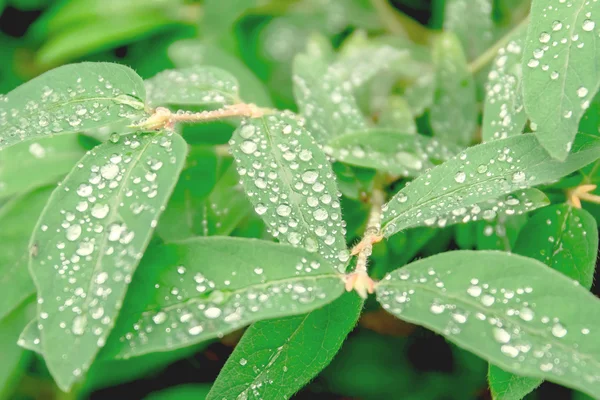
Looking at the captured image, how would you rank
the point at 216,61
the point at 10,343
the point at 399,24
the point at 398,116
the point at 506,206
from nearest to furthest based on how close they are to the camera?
the point at 506,206
the point at 10,343
the point at 398,116
the point at 216,61
the point at 399,24

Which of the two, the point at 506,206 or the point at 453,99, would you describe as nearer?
the point at 506,206

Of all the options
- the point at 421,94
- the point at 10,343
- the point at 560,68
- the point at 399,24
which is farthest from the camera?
the point at 399,24

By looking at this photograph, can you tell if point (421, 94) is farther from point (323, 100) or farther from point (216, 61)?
point (216, 61)

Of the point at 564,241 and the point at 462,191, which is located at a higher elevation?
the point at 462,191

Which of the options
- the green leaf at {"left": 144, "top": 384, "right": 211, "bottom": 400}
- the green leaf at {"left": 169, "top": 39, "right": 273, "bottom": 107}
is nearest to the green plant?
the green leaf at {"left": 169, "top": 39, "right": 273, "bottom": 107}

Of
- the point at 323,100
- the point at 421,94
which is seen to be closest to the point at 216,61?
the point at 323,100

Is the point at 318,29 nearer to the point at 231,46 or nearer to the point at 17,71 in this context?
the point at 231,46

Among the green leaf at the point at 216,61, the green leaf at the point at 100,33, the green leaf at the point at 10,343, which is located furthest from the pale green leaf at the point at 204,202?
the green leaf at the point at 100,33

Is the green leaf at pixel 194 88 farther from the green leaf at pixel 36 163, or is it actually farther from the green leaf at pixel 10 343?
the green leaf at pixel 10 343
